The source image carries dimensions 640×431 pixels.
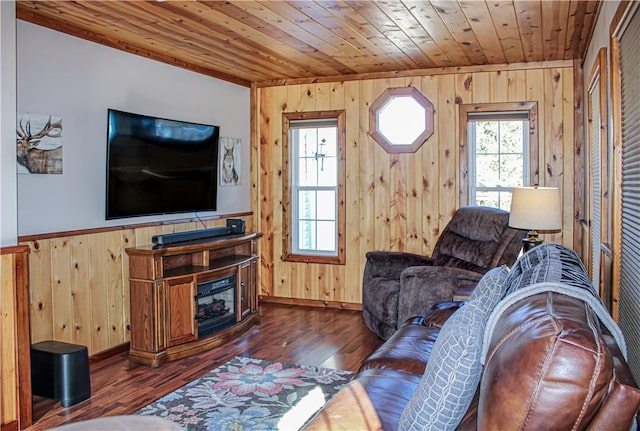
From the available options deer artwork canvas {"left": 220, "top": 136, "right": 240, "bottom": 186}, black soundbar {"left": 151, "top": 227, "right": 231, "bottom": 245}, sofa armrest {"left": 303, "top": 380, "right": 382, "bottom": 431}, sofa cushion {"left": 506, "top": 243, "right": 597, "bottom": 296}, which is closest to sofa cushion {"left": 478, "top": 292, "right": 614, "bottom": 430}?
sofa cushion {"left": 506, "top": 243, "right": 597, "bottom": 296}

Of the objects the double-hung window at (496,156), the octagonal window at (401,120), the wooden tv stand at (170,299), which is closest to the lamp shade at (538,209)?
the double-hung window at (496,156)

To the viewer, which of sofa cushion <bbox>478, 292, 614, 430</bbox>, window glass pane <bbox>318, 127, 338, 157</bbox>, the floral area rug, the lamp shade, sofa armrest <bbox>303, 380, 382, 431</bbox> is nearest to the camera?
sofa cushion <bbox>478, 292, 614, 430</bbox>

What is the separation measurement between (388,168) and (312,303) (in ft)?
5.45

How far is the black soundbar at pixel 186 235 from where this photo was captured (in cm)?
416

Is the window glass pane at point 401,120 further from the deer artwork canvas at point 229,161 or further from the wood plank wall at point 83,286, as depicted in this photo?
the wood plank wall at point 83,286

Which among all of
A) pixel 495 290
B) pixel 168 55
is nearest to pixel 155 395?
pixel 495 290

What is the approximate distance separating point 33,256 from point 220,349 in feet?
5.13

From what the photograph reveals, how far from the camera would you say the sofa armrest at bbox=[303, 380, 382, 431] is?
173 cm

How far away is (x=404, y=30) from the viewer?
3.92 metres

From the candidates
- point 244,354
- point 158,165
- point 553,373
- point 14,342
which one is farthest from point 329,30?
point 553,373

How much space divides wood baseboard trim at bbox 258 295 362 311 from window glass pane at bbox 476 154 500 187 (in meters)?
1.76

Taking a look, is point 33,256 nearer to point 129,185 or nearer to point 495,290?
point 129,185

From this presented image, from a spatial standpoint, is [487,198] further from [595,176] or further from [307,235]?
[307,235]

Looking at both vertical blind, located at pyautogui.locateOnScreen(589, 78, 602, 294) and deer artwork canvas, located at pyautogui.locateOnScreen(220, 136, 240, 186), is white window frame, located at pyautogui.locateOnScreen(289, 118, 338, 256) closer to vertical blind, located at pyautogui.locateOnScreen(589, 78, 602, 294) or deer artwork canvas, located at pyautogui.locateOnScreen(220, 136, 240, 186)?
deer artwork canvas, located at pyautogui.locateOnScreen(220, 136, 240, 186)
